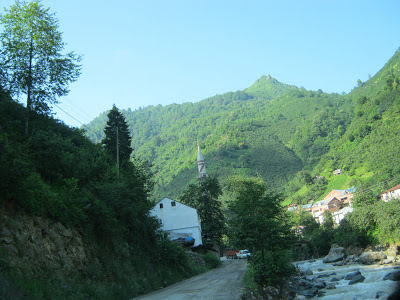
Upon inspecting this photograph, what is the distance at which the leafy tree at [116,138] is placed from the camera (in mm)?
33834

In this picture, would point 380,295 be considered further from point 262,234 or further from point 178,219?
point 178,219

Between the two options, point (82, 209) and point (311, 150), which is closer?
point (82, 209)

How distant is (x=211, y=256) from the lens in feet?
142

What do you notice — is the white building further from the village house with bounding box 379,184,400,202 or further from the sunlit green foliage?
the village house with bounding box 379,184,400,202

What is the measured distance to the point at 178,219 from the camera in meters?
46.9

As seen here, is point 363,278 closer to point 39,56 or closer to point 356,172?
point 39,56

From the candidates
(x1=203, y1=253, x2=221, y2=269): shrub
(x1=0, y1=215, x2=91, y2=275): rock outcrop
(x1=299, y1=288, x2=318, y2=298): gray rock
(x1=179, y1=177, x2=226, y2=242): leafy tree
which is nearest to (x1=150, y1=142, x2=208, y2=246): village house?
(x1=203, y1=253, x2=221, y2=269): shrub

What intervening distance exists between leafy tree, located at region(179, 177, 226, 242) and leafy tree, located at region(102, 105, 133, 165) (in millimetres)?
19579

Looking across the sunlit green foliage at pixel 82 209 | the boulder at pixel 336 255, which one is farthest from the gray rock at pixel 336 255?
the sunlit green foliage at pixel 82 209

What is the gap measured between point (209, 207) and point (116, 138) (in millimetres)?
24159

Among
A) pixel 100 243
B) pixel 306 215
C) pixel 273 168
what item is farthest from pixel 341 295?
pixel 273 168

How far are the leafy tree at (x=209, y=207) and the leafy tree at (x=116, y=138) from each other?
64.2ft

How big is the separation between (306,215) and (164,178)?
8922 centimetres

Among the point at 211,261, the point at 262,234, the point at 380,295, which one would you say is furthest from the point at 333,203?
the point at 262,234
